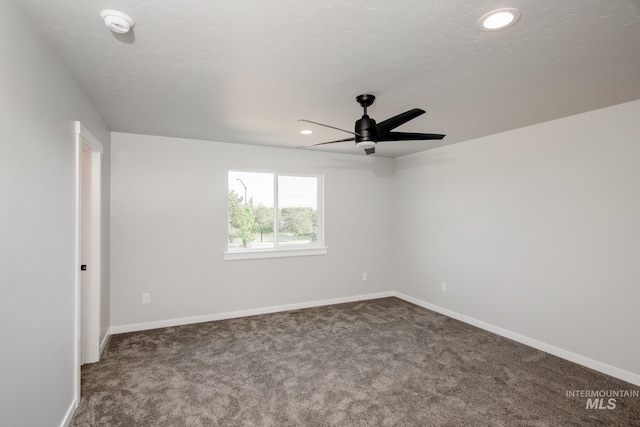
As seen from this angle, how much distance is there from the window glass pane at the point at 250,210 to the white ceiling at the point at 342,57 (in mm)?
1487

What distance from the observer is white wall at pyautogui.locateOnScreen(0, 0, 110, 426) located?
1.41m

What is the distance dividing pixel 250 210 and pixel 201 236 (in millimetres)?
775

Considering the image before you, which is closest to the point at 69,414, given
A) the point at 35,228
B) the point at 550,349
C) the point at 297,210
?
the point at 35,228

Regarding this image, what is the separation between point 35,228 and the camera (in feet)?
5.56

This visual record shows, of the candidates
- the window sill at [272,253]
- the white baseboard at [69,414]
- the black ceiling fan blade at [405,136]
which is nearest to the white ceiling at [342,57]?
the black ceiling fan blade at [405,136]

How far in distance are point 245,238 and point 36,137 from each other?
3.01 meters

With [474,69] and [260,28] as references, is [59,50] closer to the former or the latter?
[260,28]

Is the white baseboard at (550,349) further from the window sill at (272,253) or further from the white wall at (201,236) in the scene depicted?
the window sill at (272,253)

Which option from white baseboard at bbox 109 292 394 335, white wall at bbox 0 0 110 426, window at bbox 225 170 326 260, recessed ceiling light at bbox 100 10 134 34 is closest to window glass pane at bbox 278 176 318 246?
window at bbox 225 170 326 260

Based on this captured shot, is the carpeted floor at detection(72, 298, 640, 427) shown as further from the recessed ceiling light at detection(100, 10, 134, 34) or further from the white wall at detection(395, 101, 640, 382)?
the recessed ceiling light at detection(100, 10, 134, 34)

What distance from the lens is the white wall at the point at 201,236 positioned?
388 centimetres

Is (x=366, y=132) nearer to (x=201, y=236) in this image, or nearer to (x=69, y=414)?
(x=201, y=236)

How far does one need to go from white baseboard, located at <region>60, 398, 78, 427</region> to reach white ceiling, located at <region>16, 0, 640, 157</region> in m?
2.34

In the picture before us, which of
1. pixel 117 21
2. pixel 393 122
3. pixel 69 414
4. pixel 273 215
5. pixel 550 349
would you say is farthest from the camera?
pixel 273 215
